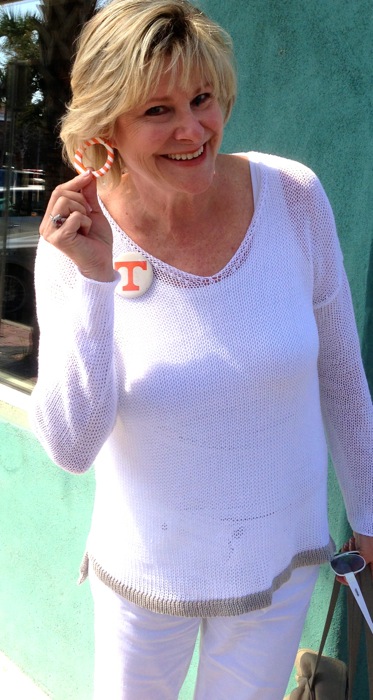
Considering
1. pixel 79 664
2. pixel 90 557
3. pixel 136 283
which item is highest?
pixel 136 283

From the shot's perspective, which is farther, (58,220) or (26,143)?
(26,143)

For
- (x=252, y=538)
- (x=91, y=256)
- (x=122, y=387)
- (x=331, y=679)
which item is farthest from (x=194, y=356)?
(x=331, y=679)

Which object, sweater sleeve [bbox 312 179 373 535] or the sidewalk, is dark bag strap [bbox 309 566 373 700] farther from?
the sidewalk

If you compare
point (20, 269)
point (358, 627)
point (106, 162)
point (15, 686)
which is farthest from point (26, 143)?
point (358, 627)

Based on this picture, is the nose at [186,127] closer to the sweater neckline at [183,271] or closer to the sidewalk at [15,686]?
the sweater neckline at [183,271]

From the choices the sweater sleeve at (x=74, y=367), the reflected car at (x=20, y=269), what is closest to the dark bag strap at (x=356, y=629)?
the sweater sleeve at (x=74, y=367)

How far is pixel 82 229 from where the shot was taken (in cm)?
156

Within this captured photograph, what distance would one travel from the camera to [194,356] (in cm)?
163

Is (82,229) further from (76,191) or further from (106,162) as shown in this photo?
(106,162)

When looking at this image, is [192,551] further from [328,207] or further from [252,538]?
[328,207]

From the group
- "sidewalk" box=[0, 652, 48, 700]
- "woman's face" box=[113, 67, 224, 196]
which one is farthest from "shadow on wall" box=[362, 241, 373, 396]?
"sidewalk" box=[0, 652, 48, 700]

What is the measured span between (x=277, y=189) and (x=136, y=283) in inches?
14.5

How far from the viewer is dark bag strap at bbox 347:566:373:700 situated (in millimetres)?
1815

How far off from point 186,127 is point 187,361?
45 cm
